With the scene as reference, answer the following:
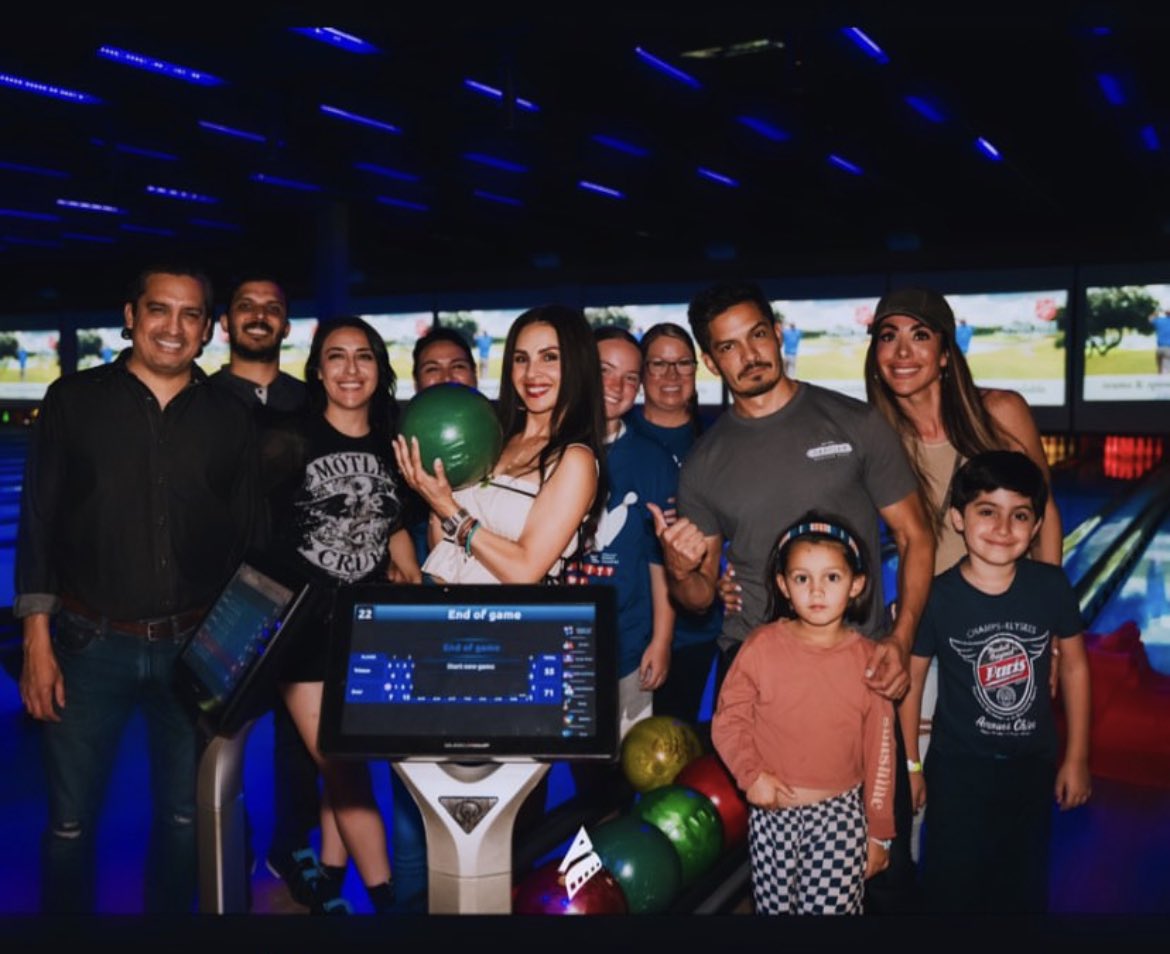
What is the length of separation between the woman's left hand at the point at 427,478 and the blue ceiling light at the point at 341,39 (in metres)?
4.78

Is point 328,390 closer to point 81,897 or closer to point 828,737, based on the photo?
point 81,897

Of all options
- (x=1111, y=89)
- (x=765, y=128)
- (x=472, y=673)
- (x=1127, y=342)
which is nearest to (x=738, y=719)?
(x=472, y=673)

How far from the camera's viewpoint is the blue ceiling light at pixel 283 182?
10.2 metres

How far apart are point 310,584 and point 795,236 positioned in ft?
41.0

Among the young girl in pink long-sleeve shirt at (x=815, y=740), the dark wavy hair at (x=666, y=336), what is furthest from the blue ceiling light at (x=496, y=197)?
the young girl in pink long-sleeve shirt at (x=815, y=740)

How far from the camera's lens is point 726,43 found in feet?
22.6

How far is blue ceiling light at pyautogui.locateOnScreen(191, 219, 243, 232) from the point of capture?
12.8m

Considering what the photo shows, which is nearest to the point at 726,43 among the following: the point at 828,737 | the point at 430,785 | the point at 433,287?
the point at 828,737

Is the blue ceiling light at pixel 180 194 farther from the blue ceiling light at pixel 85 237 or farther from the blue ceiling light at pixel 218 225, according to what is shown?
the blue ceiling light at pixel 85 237

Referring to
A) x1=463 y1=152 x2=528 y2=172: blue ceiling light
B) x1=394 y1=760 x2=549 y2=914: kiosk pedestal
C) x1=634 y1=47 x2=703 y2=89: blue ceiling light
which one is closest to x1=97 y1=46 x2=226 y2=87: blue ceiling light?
x1=463 y1=152 x2=528 y2=172: blue ceiling light

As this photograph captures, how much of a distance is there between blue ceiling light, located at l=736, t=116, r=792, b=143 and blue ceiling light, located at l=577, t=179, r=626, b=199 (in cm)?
227

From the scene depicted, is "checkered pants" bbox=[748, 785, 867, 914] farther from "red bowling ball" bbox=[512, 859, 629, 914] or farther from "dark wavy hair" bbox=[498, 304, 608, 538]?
"dark wavy hair" bbox=[498, 304, 608, 538]

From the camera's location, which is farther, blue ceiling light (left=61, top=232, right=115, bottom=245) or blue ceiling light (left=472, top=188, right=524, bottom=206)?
blue ceiling light (left=61, top=232, right=115, bottom=245)

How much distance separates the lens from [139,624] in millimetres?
2182
